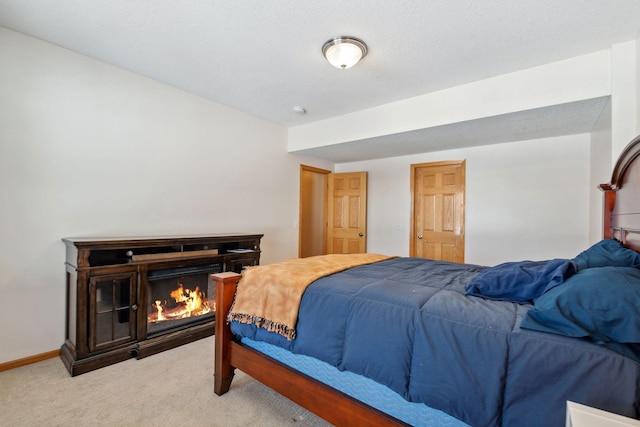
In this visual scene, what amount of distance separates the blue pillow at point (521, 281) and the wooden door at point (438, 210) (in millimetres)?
2758

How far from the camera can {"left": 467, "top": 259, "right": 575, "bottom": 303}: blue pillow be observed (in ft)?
4.39

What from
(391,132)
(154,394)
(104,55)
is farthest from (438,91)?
(154,394)

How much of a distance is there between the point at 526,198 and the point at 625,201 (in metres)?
1.95

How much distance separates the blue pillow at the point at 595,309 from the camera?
0.94m

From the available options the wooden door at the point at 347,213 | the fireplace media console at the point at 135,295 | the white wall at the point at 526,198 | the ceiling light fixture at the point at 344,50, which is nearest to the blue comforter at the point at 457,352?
the fireplace media console at the point at 135,295

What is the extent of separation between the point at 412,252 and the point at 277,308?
11.0 feet

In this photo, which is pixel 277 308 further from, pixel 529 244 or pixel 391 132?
pixel 529 244

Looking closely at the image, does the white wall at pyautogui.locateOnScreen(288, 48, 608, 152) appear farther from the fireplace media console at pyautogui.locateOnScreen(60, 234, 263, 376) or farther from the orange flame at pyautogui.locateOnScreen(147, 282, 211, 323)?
the orange flame at pyautogui.locateOnScreen(147, 282, 211, 323)

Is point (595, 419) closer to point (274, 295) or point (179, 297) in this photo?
point (274, 295)

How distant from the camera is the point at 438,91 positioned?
10.1 ft

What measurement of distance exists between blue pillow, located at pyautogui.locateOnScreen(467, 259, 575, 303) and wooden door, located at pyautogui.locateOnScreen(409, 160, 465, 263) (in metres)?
2.76

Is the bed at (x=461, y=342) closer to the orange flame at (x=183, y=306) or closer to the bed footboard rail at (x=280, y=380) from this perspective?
the bed footboard rail at (x=280, y=380)

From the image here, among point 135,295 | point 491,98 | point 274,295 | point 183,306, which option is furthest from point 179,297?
point 491,98

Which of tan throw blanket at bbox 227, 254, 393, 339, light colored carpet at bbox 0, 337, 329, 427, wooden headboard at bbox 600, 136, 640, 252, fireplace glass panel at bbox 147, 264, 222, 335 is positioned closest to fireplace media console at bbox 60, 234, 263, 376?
fireplace glass panel at bbox 147, 264, 222, 335
